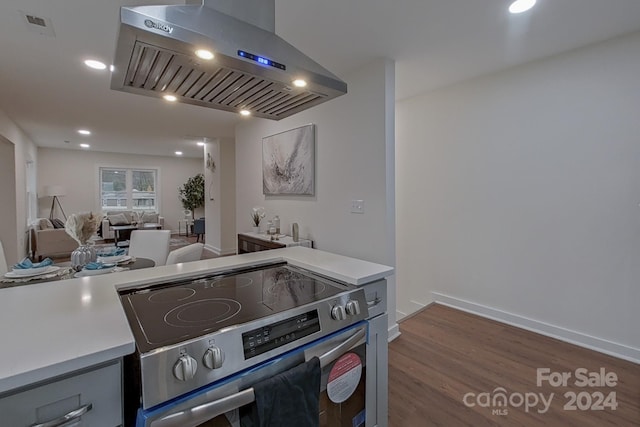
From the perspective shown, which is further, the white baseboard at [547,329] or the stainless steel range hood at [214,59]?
the white baseboard at [547,329]

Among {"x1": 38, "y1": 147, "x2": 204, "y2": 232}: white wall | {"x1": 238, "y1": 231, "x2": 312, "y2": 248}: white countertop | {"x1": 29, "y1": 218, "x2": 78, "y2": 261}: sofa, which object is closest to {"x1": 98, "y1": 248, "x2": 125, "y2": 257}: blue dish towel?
{"x1": 238, "y1": 231, "x2": 312, "y2": 248}: white countertop

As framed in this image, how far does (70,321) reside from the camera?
3.00 feet

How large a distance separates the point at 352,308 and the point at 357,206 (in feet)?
5.52

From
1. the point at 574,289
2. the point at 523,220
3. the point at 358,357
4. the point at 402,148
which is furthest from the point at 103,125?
the point at 574,289

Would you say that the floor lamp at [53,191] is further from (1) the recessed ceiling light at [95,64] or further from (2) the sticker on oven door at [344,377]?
(2) the sticker on oven door at [344,377]

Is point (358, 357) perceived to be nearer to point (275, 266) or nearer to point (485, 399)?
point (275, 266)

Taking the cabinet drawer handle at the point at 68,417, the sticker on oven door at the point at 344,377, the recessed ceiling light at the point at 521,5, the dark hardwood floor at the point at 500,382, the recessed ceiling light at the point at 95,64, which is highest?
the recessed ceiling light at the point at 95,64

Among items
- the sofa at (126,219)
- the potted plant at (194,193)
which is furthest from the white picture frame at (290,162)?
the potted plant at (194,193)

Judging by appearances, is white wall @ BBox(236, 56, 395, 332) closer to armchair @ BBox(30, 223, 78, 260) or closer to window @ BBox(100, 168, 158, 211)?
armchair @ BBox(30, 223, 78, 260)

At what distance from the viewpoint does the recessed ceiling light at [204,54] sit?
94 centimetres

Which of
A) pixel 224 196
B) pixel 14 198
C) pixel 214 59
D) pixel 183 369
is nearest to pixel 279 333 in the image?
pixel 183 369

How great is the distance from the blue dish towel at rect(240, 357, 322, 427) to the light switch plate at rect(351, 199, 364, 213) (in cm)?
188

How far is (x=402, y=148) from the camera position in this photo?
3719 mm

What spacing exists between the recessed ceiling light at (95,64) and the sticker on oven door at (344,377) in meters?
3.20
